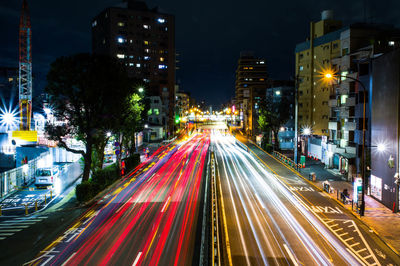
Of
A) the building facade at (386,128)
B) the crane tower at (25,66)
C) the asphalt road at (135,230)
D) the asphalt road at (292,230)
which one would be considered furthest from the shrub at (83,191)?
the crane tower at (25,66)

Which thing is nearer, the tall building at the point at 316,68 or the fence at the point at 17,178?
the fence at the point at 17,178

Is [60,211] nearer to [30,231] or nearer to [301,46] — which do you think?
[30,231]

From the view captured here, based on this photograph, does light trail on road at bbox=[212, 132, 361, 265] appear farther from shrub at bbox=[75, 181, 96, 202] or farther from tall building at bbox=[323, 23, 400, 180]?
shrub at bbox=[75, 181, 96, 202]

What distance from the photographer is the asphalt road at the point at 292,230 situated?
40.4ft

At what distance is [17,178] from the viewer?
2606cm

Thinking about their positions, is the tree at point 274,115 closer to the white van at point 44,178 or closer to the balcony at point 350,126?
the balcony at point 350,126

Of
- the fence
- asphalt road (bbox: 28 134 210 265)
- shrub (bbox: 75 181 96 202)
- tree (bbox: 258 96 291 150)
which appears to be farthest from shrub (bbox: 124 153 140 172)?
tree (bbox: 258 96 291 150)

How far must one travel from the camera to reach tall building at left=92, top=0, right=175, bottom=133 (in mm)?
96688

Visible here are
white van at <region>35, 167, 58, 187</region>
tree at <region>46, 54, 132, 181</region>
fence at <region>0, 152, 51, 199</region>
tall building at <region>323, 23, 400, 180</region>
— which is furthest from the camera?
tall building at <region>323, 23, 400, 180</region>

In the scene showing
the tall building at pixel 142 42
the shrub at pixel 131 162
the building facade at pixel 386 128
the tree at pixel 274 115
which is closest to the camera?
the building facade at pixel 386 128

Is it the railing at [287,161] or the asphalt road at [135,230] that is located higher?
the railing at [287,161]

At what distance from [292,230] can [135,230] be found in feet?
29.1

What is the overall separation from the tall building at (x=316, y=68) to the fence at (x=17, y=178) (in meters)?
45.9

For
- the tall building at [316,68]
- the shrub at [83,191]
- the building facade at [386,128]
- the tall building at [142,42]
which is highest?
the tall building at [142,42]
